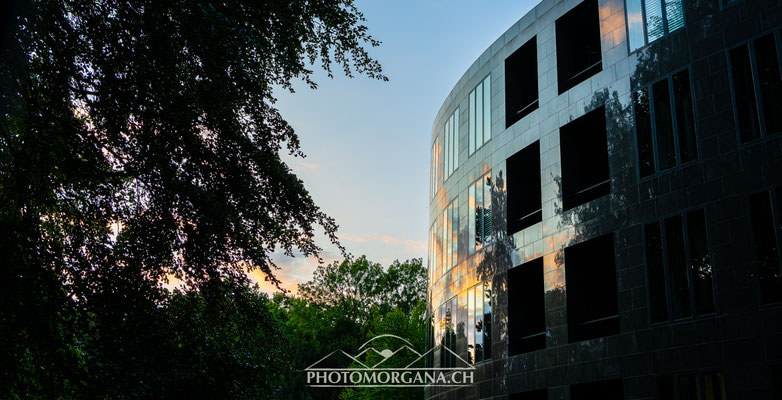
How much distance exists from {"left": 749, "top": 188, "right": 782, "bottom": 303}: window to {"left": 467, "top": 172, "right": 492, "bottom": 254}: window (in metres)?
12.2

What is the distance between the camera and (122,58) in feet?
29.5

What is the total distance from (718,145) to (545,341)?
29.9 feet

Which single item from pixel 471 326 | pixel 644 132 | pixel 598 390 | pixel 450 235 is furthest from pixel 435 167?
pixel 598 390

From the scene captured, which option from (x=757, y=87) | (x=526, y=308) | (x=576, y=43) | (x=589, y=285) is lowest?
(x=526, y=308)

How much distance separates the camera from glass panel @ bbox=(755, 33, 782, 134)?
574 inches

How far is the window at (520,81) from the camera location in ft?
85.5

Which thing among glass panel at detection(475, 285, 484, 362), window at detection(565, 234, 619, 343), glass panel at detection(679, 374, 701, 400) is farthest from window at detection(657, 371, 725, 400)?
glass panel at detection(475, 285, 484, 362)

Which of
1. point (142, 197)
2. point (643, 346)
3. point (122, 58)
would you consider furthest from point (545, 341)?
point (122, 58)

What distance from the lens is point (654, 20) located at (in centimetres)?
1859

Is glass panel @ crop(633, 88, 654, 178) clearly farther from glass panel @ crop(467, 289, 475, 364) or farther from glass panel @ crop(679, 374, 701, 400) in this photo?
glass panel @ crop(467, 289, 475, 364)

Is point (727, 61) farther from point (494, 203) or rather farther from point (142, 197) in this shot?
point (142, 197)

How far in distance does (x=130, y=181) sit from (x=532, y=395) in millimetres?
16598

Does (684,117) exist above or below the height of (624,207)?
above

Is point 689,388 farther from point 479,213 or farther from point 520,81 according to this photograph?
point 520,81
